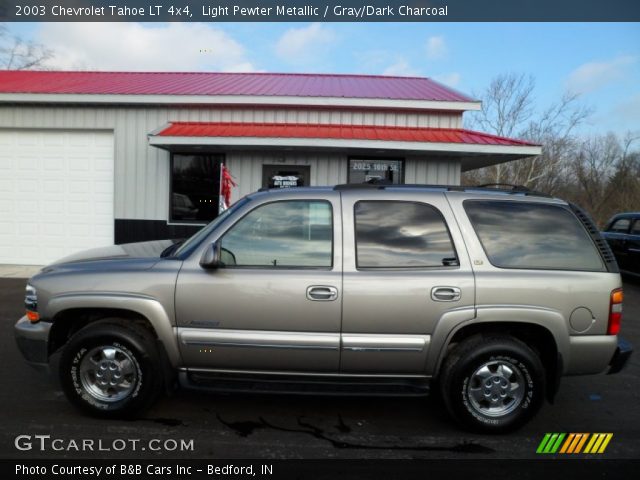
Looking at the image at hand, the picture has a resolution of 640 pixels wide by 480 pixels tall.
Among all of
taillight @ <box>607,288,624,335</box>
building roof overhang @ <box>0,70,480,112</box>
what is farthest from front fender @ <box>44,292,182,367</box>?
building roof overhang @ <box>0,70,480,112</box>

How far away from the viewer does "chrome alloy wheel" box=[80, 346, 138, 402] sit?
3389 mm

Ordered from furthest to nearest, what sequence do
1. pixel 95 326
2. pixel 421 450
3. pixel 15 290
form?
pixel 15 290, pixel 95 326, pixel 421 450

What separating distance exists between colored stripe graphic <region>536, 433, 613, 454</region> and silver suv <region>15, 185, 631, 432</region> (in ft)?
0.78

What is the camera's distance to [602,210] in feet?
107

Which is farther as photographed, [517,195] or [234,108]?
[234,108]

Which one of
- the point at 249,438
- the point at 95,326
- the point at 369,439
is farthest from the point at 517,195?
the point at 95,326

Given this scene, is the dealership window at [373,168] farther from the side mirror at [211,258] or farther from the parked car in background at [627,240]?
the side mirror at [211,258]

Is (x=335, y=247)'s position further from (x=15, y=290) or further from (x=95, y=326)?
(x=15, y=290)

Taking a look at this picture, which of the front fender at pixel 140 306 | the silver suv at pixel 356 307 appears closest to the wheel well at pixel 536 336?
the silver suv at pixel 356 307

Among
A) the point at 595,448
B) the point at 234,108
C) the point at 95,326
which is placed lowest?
→ the point at 595,448

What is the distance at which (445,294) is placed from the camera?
10.6ft

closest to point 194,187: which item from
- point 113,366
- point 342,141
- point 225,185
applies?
point 225,185

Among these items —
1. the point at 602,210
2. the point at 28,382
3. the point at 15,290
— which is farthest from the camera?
the point at 602,210

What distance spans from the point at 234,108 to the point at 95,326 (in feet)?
25.5
